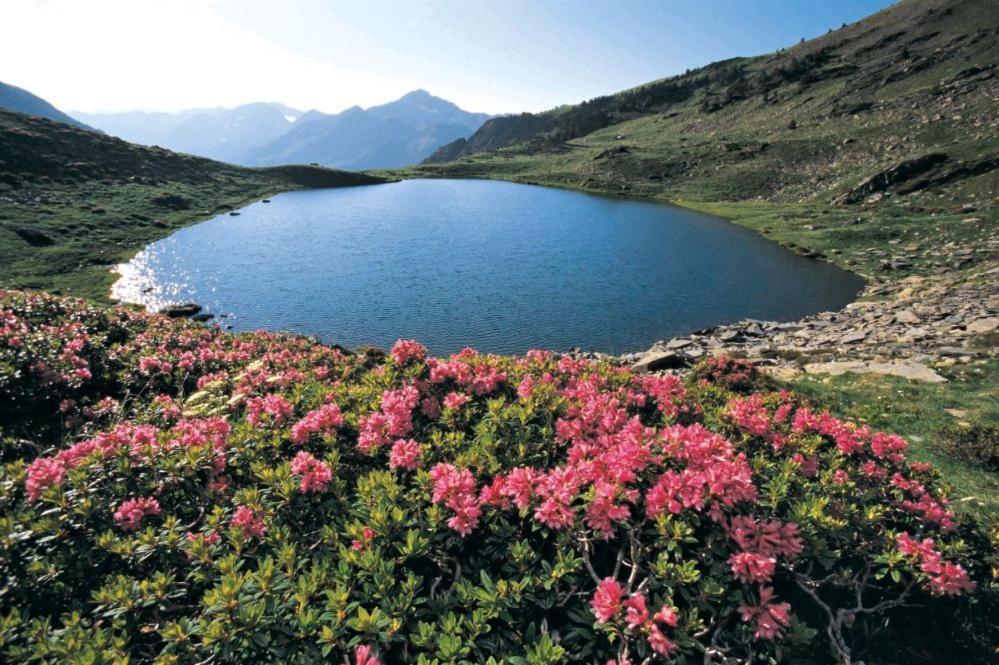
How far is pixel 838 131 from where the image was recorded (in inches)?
3676

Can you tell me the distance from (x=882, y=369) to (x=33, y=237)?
246 ft

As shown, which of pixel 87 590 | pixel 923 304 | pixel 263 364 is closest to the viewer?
pixel 87 590

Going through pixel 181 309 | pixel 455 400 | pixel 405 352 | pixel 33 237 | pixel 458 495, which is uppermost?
pixel 405 352

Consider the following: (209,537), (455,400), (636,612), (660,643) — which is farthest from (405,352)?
(660,643)

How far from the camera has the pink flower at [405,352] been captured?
10.8 meters

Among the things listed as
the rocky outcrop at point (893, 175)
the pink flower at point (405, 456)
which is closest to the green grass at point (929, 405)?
the pink flower at point (405, 456)

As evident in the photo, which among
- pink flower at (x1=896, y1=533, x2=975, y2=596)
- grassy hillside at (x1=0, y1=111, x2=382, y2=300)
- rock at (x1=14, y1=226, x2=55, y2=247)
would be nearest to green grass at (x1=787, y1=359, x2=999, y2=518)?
pink flower at (x1=896, y1=533, x2=975, y2=596)

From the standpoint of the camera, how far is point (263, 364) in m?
13.0

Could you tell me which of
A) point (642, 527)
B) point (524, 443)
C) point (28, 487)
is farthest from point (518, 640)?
point (28, 487)

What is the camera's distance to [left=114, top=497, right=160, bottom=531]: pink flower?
6.29 m

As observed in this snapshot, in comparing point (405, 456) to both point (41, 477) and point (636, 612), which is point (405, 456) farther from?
point (41, 477)

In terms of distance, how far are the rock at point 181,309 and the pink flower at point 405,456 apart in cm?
3686

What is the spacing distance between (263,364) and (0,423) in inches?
214

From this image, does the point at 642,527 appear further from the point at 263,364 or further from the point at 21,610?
the point at 263,364
